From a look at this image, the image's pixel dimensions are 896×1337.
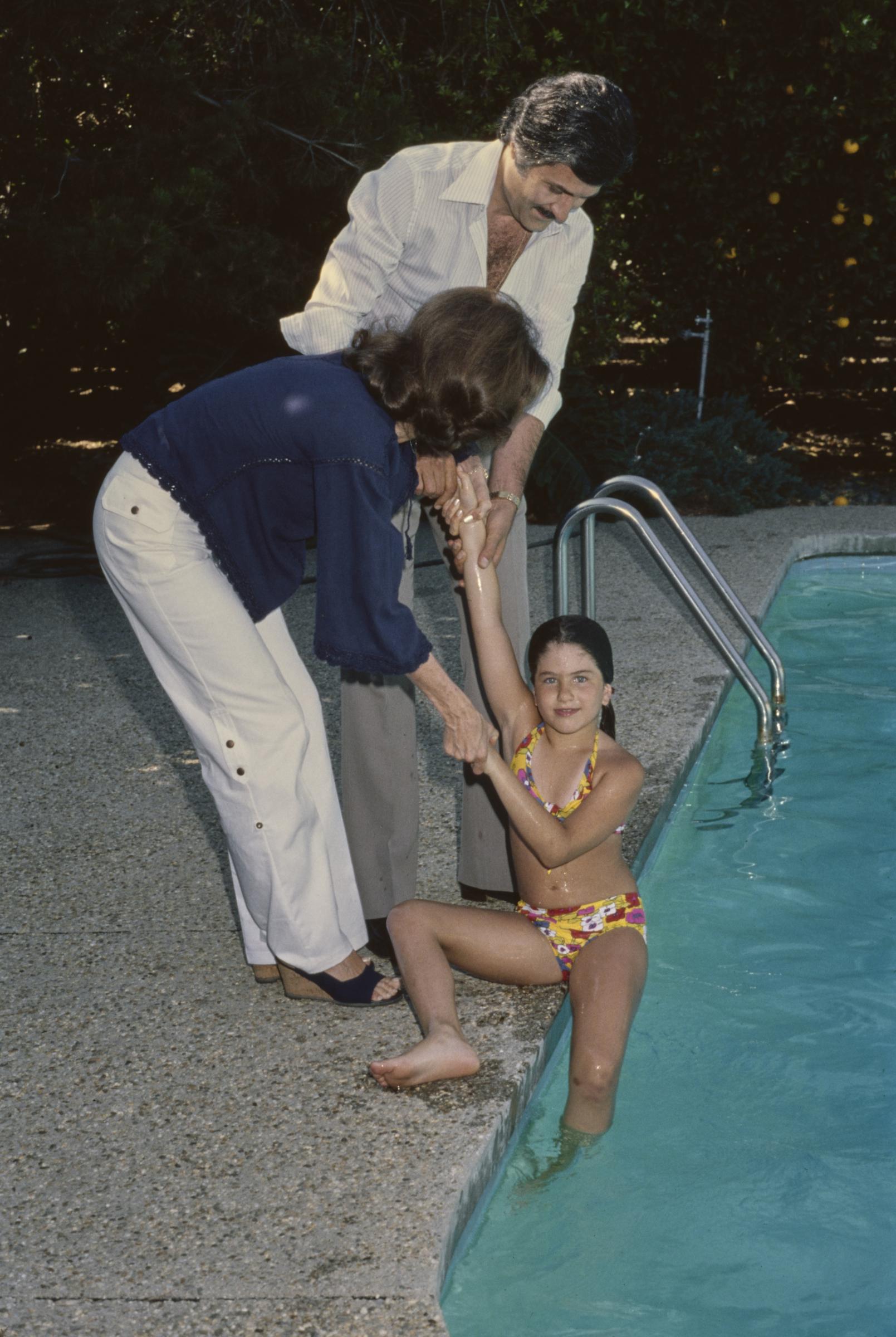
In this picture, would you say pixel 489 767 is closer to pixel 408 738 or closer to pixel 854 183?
pixel 408 738

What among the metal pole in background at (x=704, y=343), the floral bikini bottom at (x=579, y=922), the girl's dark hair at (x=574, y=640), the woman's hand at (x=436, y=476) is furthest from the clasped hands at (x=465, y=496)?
the metal pole in background at (x=704, y=343)

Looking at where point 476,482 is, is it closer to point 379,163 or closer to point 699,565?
point 699,565

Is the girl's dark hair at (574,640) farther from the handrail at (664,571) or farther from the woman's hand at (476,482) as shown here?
Result: the handrail at (664,571)

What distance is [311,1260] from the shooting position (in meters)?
2.01

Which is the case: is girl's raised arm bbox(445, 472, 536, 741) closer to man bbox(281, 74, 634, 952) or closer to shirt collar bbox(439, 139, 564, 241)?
man bbox(281, 74, 634, 952)

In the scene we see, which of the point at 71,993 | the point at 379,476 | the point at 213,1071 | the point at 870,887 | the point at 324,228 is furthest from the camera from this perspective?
the point at 324,228

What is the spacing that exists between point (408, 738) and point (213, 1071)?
846 millimetres

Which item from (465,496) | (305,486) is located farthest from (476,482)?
(305,486)

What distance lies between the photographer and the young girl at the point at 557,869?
8.97ft

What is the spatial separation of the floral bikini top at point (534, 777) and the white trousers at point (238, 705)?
51 centimetres

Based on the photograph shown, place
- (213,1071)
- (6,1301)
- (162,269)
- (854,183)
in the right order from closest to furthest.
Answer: (6,1301), (213,1071), (162,269), (854,183)

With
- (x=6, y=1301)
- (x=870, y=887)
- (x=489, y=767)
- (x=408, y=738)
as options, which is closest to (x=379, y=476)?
(x=489, y=767)

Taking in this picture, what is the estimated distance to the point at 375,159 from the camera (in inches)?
280

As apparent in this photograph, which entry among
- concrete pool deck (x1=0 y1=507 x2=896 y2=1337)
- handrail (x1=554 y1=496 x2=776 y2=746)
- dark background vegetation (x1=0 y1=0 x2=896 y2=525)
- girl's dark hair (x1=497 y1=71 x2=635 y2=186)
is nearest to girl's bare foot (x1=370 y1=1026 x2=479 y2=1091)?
concrete pool deck (x1=0 y1=507 x2=896 y2=1337)
